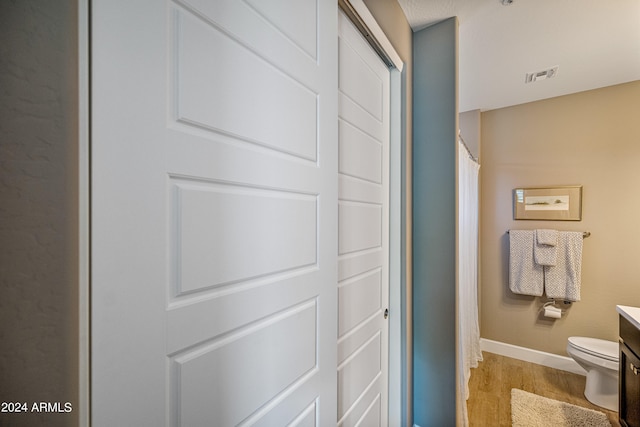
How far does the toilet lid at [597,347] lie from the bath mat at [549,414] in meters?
0.41

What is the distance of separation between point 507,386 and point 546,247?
127 centimetres

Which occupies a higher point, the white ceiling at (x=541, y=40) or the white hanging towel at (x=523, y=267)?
the white ceiling at (x=541, y=40)

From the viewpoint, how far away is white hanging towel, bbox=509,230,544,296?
2.63m

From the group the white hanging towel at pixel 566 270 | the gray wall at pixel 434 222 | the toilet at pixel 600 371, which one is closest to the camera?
the gray wall at pixel 434 222

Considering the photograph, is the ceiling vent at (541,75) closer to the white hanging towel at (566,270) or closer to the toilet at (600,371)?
the white hanging towel at (566,270)

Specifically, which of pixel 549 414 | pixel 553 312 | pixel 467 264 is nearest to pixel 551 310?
pixel 553 312

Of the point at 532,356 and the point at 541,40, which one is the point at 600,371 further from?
the point at 541,40

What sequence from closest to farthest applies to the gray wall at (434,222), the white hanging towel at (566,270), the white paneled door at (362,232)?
the white paneled door at (362,232), the gray wall at (434,222), the white hanging towel at (566,270)

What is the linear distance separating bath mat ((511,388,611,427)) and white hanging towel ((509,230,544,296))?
91 cm

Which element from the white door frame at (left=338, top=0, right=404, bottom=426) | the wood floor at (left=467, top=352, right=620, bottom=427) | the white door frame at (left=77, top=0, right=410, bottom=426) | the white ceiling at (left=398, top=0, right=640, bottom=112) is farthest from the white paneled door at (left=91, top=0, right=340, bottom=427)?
the wood floor at (left=467, top=352, right=620, bottom=427)

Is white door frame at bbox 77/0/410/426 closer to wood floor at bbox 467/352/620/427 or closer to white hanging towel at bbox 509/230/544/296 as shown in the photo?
wood floor at bbox 467/352/620/427

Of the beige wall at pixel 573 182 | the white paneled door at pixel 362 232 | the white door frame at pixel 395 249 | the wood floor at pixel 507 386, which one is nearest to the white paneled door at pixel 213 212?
the white paneled door at pixel 362 232

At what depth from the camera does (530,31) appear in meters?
1.71

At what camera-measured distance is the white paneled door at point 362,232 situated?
46.4 inches
